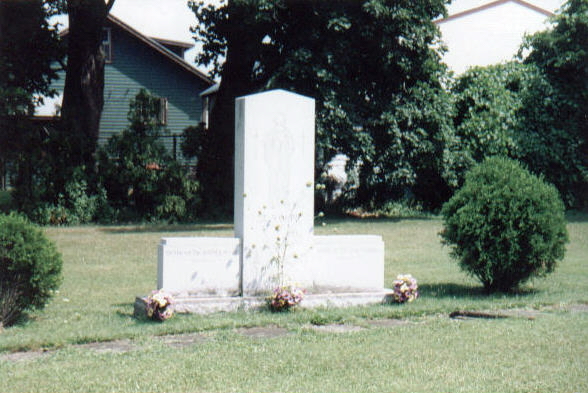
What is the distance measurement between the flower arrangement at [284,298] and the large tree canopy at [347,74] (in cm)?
1254

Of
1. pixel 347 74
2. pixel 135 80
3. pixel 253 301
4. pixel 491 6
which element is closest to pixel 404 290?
pixel 253 301

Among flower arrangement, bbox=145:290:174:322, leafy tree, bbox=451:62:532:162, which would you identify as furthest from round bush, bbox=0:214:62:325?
leafy tree, bbox=451:62:532:162

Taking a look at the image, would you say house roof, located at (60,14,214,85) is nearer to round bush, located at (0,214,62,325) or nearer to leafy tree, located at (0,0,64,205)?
leafy tree, located at (0,0,64,205)

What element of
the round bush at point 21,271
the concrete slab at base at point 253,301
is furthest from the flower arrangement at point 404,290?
the round bush at point 21,271

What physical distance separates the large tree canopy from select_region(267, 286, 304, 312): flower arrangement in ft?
41.1

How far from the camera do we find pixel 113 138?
22016mm

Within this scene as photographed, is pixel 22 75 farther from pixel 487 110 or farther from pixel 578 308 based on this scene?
pixel 578 308

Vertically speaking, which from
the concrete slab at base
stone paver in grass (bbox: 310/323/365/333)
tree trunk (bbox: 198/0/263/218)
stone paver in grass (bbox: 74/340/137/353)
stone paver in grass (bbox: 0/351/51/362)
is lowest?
stone paver in grass (bbox: 0/351/51/362)

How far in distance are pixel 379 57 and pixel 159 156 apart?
6854 mm

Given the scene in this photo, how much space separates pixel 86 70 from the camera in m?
23.1

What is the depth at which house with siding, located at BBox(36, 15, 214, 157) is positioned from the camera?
3616 cm

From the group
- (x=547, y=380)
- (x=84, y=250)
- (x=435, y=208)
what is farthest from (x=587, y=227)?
(x=547, y=380)

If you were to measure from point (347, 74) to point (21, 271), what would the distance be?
15299 millimetres

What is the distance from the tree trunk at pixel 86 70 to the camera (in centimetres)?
2248
